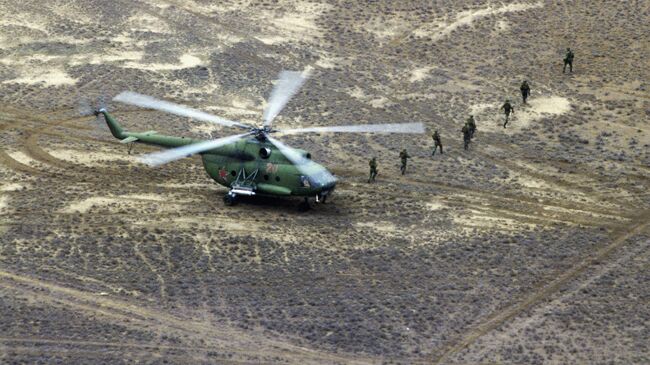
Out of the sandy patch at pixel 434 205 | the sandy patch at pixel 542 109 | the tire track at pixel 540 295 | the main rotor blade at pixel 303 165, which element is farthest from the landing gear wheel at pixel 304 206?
the sandy patch at pixel 542 109

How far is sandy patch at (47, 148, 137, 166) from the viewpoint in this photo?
42.9m

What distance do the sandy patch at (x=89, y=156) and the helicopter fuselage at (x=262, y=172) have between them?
4.74 m

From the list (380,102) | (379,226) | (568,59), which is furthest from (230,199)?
(568,59)

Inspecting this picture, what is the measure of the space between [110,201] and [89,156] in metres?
4.09

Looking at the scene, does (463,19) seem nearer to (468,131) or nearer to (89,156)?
(468,131)

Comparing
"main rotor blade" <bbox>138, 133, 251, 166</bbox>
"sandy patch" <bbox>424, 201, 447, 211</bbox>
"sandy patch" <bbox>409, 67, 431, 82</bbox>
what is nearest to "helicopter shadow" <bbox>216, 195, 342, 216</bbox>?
"main rotor blade" <bbox>138, 133, 251, 166</bbox>

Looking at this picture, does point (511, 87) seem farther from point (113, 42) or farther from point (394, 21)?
point (113, 42)

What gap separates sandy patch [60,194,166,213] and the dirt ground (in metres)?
0.09

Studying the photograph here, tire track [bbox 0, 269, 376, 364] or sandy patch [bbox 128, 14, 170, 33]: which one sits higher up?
sandy patch [bbox 128, 14, 170, 33]

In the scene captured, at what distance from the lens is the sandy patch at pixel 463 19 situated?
2100 inches

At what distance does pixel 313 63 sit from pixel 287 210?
12.9 metres

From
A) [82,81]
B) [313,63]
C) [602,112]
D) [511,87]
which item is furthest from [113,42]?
[602,112]

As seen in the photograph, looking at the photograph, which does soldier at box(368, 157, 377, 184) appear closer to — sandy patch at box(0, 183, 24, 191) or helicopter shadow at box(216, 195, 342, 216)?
helicopter shadow at box(216, 195, 342, 216)

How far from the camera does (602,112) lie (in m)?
47.7
